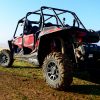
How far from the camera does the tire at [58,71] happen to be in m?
6.61

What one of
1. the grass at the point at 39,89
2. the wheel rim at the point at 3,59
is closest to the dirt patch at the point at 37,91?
the grass at the point at 39,89

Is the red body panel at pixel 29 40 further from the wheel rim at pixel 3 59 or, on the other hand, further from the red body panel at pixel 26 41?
the wheel rim at pixel 3 59

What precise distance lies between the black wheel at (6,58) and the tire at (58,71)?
3732mm

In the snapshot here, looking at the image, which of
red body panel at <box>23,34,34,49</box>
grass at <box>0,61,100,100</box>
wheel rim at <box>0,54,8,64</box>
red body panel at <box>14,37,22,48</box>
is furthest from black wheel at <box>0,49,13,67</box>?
grass at <box>0,61,100,100</box>

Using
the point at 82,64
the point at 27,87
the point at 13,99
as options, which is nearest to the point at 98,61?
the point at 82,64

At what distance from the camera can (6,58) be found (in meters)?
11.1

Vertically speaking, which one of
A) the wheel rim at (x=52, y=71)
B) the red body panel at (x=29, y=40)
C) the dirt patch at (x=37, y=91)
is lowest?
the dirt patch at (x=37, y=91)

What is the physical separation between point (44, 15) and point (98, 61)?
2.53 metres

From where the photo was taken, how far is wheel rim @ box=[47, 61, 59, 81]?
23.1ft

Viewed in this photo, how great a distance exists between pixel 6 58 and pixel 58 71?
4.74 metres

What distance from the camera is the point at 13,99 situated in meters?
5.91

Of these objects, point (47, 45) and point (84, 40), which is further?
point (47, 45)

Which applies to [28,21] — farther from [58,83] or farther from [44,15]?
[58,83]

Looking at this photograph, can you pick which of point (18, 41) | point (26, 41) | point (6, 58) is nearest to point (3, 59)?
point (6, 58)
